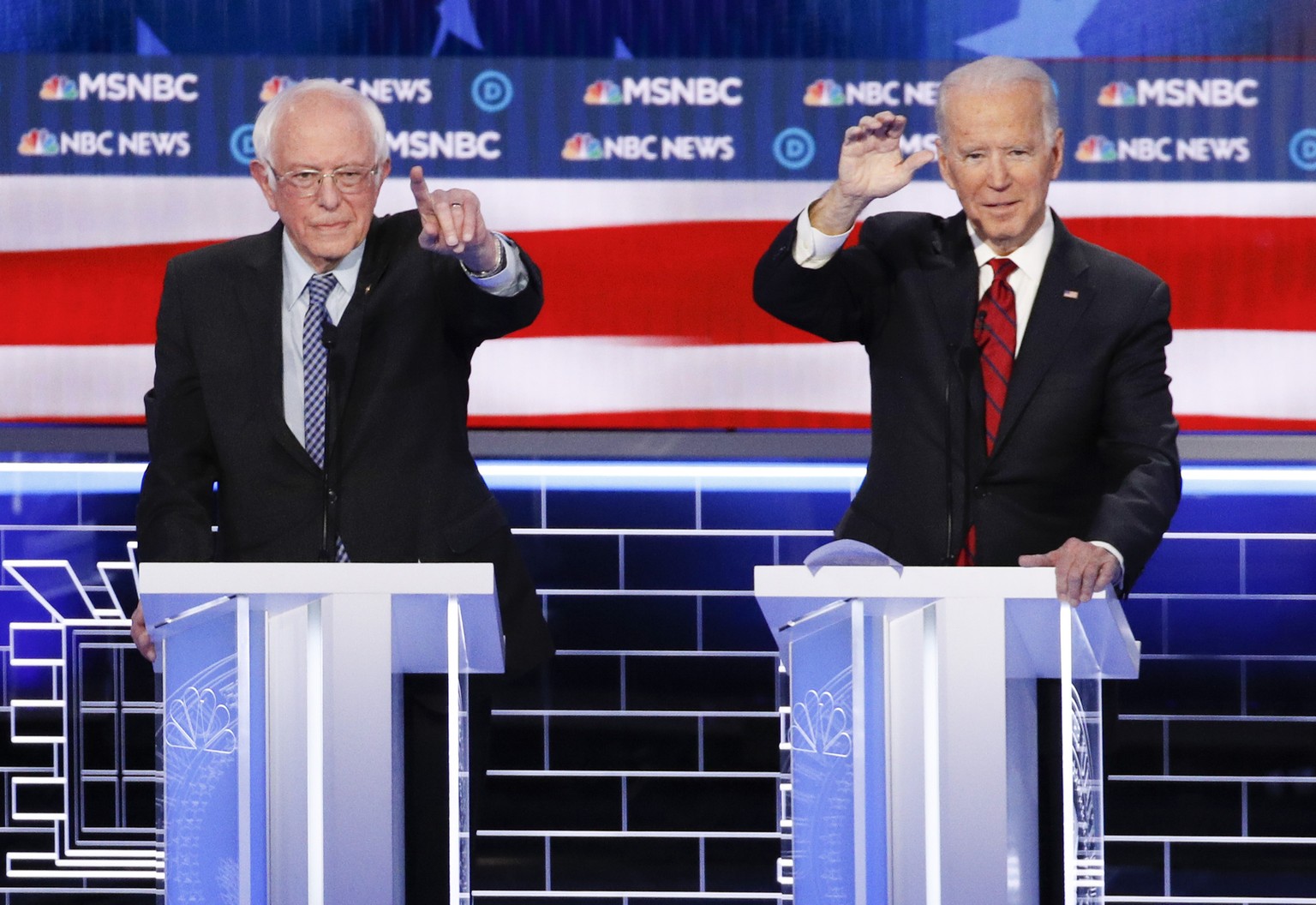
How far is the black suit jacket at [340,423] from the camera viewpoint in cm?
262

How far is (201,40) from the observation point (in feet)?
12.8

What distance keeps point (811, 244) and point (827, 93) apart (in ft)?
4.43

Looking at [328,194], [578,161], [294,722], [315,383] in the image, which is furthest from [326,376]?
[578,161]

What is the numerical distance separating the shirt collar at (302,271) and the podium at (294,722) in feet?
2.42

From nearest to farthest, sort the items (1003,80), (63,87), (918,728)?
(918,728), (1003,80), (63,87)

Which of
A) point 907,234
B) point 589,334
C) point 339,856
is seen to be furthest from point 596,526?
point 339,856

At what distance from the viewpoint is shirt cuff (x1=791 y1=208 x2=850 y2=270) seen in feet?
8.50

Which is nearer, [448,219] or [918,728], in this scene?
[918,728]

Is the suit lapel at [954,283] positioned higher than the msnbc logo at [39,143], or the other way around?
the msnbc logo at [39,143]

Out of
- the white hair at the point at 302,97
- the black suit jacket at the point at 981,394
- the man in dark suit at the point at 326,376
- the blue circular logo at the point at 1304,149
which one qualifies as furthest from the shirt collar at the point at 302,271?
the blue circular logo at the point at 1304,149

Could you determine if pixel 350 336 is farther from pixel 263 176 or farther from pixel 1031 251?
pixel 1031 251

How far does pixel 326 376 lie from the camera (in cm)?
260

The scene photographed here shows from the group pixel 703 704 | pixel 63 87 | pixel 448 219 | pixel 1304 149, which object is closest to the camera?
pixel 448 219

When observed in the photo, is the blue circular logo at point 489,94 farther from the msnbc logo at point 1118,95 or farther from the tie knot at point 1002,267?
the tie knot at point 1002,267
